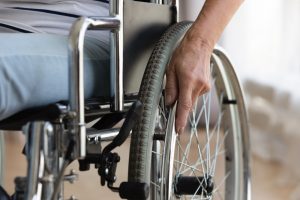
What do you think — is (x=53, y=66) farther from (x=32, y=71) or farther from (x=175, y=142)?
(x=175, y=142)

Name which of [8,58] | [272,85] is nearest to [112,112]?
[8,58]

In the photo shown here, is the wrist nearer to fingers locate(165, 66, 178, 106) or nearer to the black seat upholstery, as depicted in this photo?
fingers locate(165, 66, 178, 106)

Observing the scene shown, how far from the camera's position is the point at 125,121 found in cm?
95

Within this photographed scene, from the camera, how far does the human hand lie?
1089 mm

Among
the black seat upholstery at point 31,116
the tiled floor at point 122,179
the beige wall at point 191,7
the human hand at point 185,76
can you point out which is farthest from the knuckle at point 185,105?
the beige wall at point 191,7

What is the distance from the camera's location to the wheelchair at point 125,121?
0.82m

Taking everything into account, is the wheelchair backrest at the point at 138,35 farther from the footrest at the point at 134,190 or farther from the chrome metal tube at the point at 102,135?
the footrest at the point at 134,190

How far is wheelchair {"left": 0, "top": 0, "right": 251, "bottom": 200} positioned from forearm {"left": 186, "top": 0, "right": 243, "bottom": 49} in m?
0.04

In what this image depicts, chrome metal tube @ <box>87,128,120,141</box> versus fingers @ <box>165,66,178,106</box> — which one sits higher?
fingers @ <box>165,66,178,106</box>

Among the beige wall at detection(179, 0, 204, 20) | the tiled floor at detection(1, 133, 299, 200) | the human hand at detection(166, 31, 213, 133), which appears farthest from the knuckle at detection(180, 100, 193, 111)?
the beige wall at detection(179, 0, 204, 20)

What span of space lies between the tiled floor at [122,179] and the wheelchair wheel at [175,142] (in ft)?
2.87

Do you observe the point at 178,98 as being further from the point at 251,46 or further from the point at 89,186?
the point at 251,46

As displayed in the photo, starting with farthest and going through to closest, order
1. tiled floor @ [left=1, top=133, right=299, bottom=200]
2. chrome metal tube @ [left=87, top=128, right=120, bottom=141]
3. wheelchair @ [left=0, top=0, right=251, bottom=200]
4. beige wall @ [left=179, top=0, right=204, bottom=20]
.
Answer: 1. beige wall @ [left=179, top=0, right=204, bottom=20]
2. tiled floor @ [left=1, top=133, right=299, bottom=200]
3. chrome metal tube @ [left=87, top=128, right=120, bottom=141]
4. wheelchair @ [left=0, top=0, right=251, bottom=200]

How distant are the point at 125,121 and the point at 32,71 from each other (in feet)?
0.55
